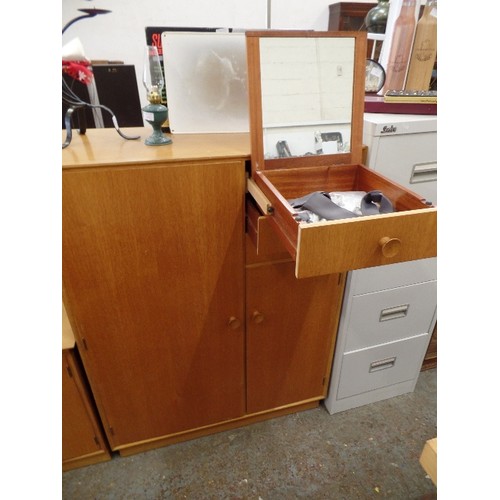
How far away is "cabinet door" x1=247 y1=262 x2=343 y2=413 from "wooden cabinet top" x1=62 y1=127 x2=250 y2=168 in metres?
0.37

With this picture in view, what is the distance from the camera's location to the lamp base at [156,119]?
3.10ft

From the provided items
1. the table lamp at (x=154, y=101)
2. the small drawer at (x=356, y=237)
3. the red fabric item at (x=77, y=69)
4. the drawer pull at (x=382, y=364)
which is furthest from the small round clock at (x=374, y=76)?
the drawer pull at (x=382, y=364)

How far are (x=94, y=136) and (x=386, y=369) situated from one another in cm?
140

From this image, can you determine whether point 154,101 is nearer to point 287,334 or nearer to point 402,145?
point 402,145

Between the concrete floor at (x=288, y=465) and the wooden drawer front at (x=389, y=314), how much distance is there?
1.22 feet

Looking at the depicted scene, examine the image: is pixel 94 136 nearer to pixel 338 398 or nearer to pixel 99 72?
pixel 99 72

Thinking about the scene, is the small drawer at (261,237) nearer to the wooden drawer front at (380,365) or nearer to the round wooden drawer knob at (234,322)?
the round wooden drawer knob at (234,322)

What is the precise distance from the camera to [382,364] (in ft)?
4.80

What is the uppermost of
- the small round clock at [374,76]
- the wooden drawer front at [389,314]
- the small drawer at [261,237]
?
the small round clock at [374,76]

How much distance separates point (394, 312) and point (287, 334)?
0.42m

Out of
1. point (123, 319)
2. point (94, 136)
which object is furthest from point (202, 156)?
point (123, 319)

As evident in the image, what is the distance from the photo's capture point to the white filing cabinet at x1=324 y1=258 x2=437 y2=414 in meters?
1.25

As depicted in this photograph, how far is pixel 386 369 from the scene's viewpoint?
4.88 ft

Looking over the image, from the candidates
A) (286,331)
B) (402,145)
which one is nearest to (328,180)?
(402,145)
